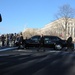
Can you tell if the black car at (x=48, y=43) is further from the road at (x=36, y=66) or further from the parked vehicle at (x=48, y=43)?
the road at (x=36, y=66)

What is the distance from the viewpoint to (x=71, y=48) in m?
36.4

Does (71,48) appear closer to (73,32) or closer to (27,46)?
(27,46)

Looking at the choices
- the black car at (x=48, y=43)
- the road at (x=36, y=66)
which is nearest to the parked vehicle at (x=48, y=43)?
the black car at (x=48, y=43)

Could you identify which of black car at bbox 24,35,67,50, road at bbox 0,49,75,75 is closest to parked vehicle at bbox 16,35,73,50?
black car at bbox 24,35,67,50

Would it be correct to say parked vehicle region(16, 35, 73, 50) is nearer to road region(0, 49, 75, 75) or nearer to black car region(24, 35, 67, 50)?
black car region(24, 35, 67, 50)

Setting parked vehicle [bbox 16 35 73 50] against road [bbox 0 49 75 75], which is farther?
parked vehicle [bbox 16 35 73 50]

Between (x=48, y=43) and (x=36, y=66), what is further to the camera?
(x=48, y=43)

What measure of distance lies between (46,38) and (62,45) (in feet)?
6.59

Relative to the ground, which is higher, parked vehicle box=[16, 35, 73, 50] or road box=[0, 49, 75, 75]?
parked vehicle box=[16, 35, 73, 50]

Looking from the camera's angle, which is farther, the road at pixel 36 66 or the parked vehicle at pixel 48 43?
the parked vehicle at pixel 48 43

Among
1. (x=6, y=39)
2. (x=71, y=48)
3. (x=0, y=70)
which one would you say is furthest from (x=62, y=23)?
(x=0, y=70)

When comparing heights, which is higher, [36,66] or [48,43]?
[48,43]

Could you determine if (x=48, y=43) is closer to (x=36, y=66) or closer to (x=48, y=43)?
(x=48, y=43)

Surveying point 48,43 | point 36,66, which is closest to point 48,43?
point 48,43
